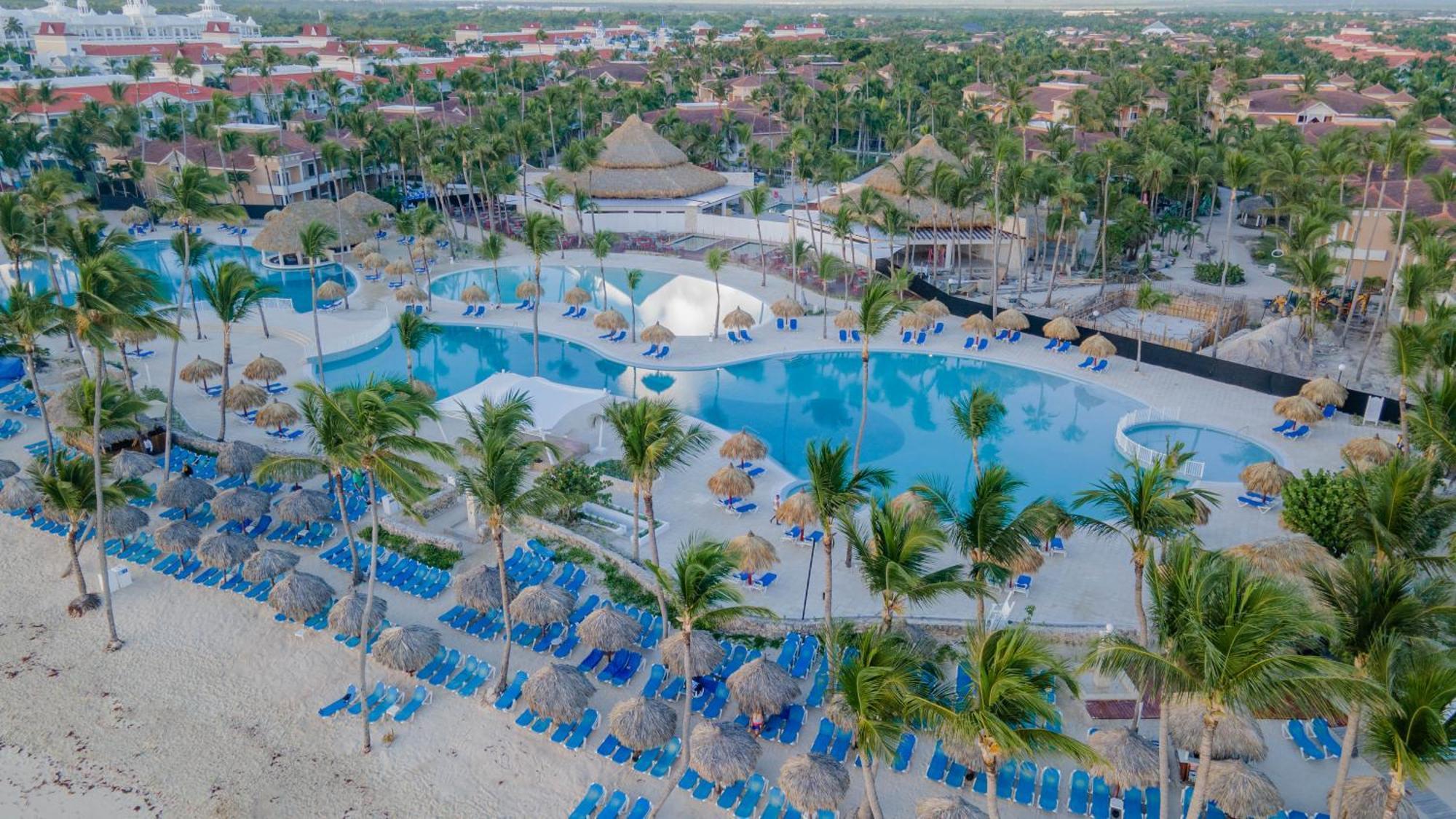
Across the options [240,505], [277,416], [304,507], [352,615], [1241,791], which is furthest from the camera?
[277,416]

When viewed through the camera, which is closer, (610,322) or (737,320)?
(737,320)

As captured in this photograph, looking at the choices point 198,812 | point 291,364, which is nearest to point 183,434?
point 291,364

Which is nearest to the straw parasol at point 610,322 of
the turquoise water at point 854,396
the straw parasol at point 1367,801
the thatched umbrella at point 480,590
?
the turquoise water at point 854,396

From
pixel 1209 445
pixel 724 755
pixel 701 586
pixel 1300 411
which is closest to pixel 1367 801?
pixel 724 755

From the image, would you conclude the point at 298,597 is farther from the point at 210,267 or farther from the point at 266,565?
the point at 210,267

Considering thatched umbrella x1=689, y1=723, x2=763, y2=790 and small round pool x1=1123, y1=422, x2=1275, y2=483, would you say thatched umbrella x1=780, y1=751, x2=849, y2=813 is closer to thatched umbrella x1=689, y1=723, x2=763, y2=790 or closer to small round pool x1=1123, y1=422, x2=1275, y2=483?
thatched umbrella x1=689, y1=723, x2=763, y2=790

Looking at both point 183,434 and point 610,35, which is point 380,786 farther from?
point 610,35

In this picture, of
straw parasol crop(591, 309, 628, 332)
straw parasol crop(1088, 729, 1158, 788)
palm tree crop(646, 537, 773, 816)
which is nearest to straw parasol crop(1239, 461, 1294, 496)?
straw parasol crop(1088, 729, 1158, 788)
